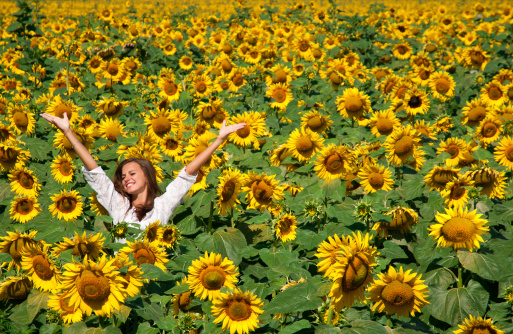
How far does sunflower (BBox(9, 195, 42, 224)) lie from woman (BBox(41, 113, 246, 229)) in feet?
2.41

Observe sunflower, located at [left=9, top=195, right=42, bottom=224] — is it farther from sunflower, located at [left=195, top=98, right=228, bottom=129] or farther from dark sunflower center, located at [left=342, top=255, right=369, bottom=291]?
dark sunflower center, located at [left=342, top=255, right=369, bottom=291]

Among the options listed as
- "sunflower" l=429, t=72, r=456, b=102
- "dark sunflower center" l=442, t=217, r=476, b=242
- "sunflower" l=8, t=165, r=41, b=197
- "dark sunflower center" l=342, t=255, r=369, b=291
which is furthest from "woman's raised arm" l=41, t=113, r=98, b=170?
"sunflower" l=429, t=72, r=456, b=102

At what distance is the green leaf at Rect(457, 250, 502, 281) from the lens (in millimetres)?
3033

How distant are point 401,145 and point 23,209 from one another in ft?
11.1

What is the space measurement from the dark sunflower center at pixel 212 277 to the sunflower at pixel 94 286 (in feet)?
1.79

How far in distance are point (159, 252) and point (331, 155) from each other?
1.50 meters

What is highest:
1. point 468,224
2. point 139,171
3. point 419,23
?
point 468,224

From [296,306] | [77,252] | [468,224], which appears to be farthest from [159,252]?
[468,224]

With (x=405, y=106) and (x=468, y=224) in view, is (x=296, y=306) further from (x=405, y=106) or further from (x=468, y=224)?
(x=405, y=106)

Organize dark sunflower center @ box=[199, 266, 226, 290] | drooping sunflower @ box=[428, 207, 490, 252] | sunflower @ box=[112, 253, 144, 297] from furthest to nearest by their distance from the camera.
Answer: drooping sunflower @ box=[428, 207, 490, 252] < dark sunflower center @ box=[199, 266, 226, 290] < sunflower @ box=[112, 253, 144, 297]

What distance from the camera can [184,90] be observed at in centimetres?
570

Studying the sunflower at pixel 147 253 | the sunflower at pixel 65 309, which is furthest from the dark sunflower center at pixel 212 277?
the sunflower at pixel 65 309

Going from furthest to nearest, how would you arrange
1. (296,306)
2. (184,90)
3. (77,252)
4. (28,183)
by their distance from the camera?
(184,90) < (28,183) < (77,252) < (296,306)

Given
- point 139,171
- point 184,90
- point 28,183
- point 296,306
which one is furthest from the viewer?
point 184,90
